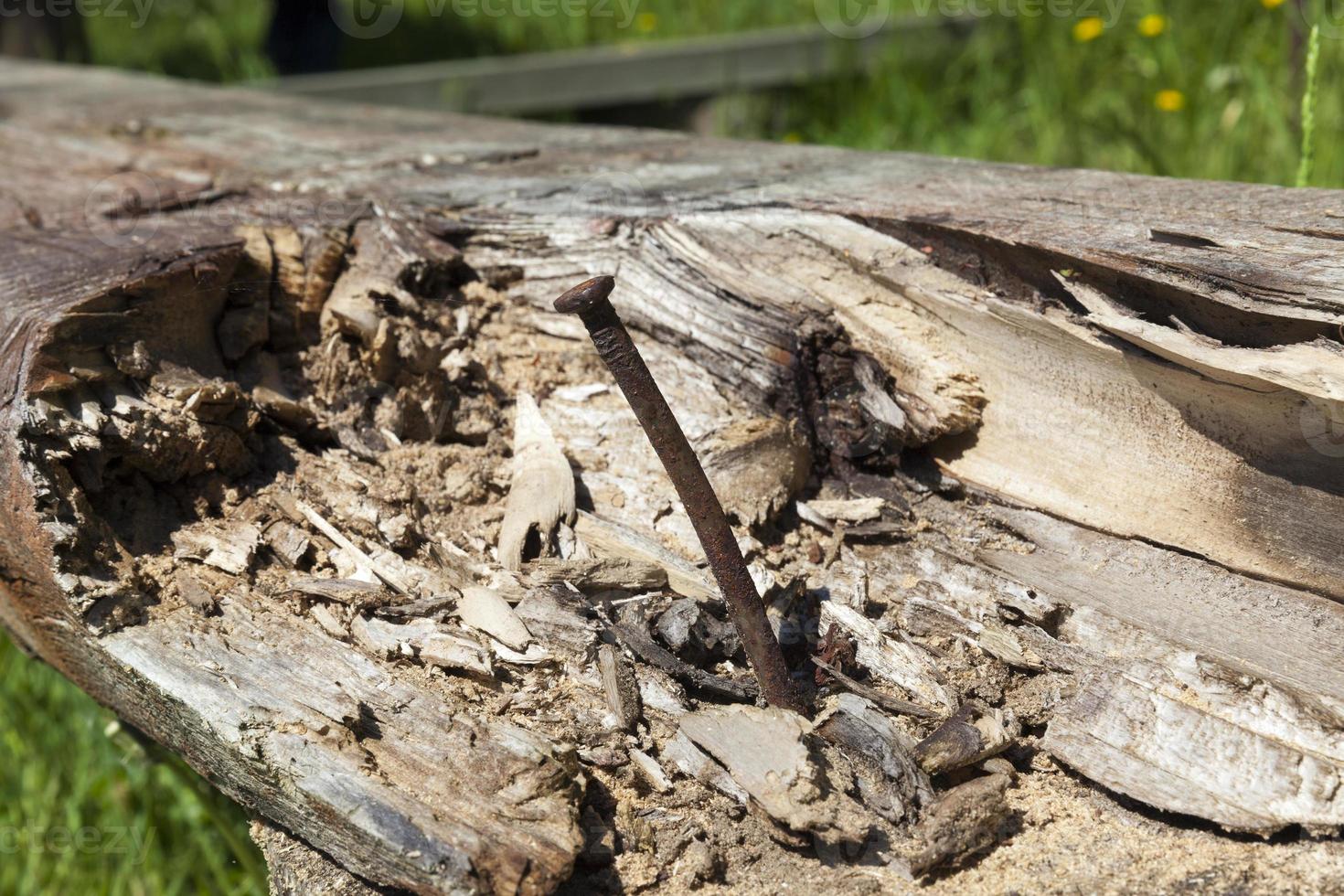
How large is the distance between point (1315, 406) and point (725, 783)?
775 millimetres

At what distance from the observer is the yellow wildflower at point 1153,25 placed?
340 centimetres

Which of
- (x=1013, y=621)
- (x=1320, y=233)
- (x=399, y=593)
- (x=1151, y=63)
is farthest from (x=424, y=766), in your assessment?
(x=1151, y=63)

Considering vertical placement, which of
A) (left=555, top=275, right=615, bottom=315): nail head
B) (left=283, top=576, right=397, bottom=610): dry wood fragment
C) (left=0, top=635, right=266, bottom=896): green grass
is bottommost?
(left=0, top=635, right=266, bottom=896): green grass

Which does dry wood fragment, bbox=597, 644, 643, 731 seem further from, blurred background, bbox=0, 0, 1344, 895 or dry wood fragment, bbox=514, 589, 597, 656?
blurred background, bbox=0, 0, 1344, 895

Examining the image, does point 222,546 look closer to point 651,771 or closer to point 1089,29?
point 651,771

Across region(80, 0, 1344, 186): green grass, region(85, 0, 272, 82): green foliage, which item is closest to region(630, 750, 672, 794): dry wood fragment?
region(80, 0, 1344, 186): green grass

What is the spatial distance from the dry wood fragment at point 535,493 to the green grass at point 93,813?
3.56 ft

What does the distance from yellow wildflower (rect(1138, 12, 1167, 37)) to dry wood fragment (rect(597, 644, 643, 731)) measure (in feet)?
10.0

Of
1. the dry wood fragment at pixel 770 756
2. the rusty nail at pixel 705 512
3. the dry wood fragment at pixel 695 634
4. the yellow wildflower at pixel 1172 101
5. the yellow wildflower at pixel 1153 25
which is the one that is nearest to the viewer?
the dry wood fragment at pixel 770 756

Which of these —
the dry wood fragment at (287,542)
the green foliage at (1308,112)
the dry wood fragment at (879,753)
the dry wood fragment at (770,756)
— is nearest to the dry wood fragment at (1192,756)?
the dry wood fragment at (879,753)

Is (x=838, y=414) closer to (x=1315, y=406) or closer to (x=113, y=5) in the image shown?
(x=1315, y=406)

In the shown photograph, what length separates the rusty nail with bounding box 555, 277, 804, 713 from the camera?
1.22 metres

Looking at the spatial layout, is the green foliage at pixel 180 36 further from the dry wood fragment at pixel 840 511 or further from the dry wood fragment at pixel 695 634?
the dry wood fragment at pixel 695 634

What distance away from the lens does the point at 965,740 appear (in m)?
1.23
